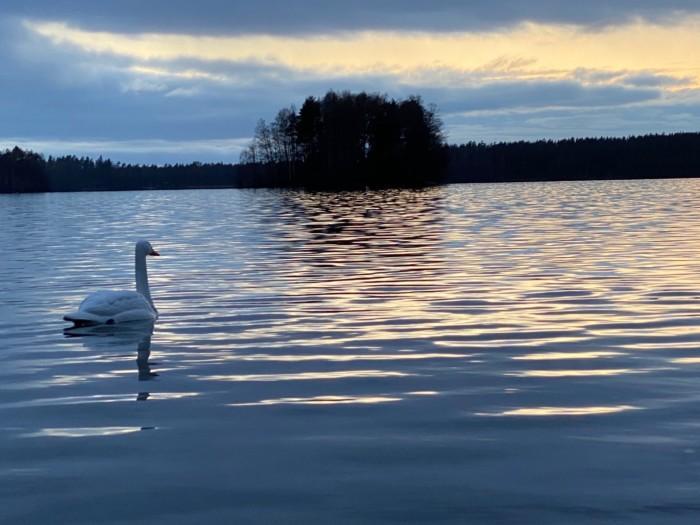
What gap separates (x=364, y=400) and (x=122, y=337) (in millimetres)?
5716

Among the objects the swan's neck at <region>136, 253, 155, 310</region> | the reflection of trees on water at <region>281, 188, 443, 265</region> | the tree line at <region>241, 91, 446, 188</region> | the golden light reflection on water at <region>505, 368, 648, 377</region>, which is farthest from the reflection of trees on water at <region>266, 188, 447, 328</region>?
the tree line at <region>241, 91, 446, 188</region>

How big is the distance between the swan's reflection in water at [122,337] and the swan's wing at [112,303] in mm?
241

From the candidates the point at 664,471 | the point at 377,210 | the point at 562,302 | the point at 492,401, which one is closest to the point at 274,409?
the point at 492,401

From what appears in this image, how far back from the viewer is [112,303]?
1606cm

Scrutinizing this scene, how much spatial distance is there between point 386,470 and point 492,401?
2570 mm

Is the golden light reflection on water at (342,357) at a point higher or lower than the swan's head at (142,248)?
lower

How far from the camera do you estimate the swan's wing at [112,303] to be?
15852 millimetres

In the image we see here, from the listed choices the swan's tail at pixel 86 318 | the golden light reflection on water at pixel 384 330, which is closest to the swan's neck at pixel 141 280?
the golden light reflection on water at pixel 384 330

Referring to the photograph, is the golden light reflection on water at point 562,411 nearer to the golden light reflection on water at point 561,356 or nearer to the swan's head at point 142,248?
Result: the golden light reflection on water at point 561,356

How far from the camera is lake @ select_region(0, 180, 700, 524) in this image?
23.9 feet

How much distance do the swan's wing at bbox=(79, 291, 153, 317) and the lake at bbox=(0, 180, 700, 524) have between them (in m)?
0.30

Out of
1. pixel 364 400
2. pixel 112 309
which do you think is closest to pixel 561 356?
pixel 364 400

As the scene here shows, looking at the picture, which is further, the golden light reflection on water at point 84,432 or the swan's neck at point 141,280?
the swan's neck at point 141,280

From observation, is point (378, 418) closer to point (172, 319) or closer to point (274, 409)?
point (274, 409)
